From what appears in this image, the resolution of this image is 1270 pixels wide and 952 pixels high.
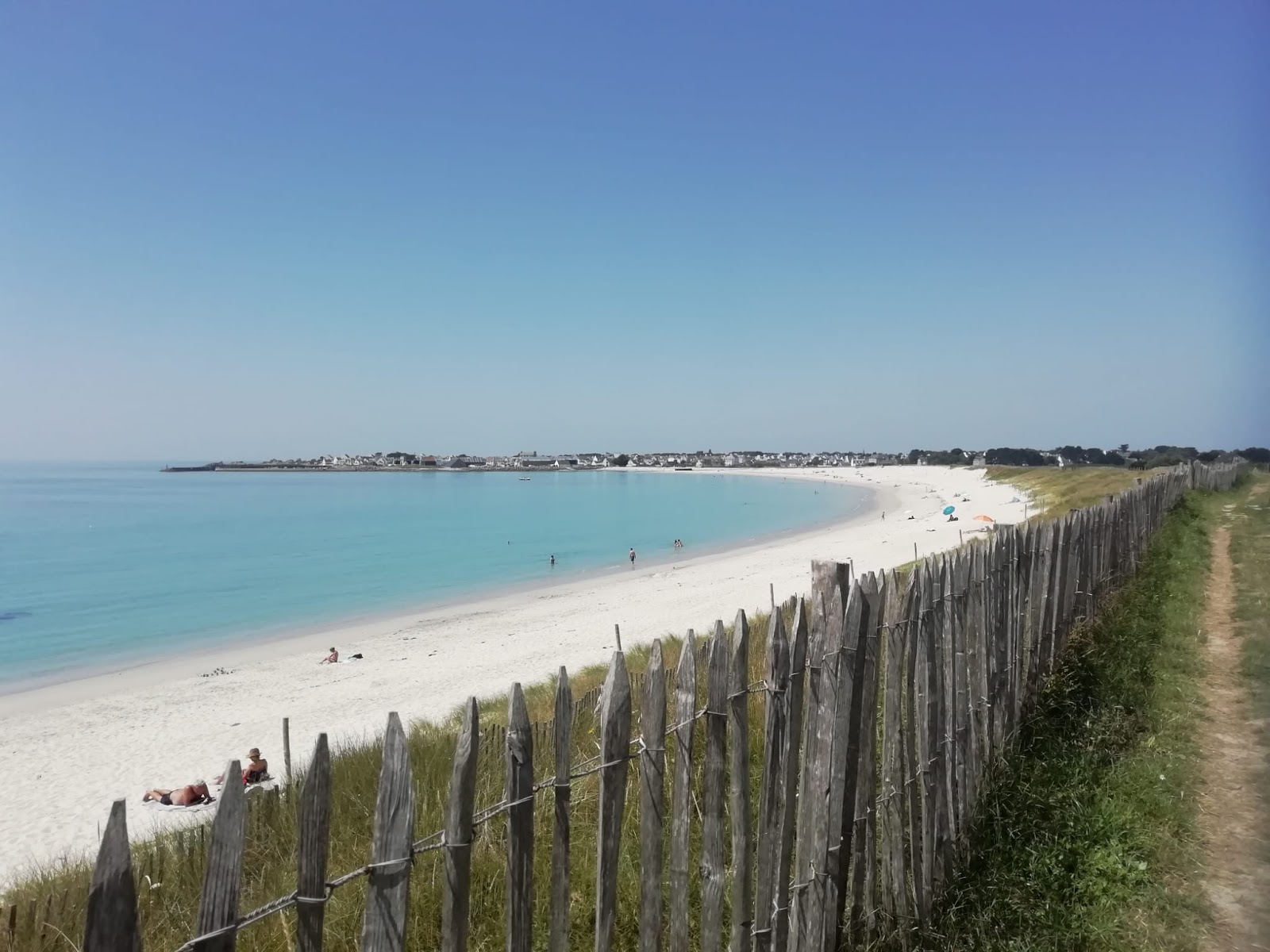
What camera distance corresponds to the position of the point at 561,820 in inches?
85.0

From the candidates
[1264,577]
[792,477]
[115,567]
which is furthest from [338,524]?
[792,477]

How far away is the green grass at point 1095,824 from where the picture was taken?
3.67m

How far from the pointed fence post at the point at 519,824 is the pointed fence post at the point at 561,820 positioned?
0.07 metres

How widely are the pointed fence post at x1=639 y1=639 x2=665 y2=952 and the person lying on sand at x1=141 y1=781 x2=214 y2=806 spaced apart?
36.1 ft

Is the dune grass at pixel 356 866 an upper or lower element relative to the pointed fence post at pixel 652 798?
lower

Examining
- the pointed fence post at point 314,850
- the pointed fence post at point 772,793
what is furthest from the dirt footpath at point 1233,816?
the pointed fence post at point 314,850

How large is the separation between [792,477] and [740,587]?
491 ft

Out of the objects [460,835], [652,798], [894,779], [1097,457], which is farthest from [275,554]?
[1097,457]

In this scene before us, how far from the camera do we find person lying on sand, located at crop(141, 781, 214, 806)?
36.3 feet

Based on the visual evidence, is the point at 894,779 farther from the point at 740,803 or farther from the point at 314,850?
the point at 314,850

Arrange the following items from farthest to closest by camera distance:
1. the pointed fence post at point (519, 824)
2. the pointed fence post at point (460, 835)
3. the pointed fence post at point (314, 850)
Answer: the pointed fence post at point (519, 824) < the pointed fence post at point (460, 835) < the pointed fence post at point (314, 850)

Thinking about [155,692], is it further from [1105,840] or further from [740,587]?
[1105,840]

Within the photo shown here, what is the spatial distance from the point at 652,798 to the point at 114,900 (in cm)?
150

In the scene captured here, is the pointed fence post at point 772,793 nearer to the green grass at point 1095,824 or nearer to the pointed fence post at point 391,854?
the green grass at point 1095,824
